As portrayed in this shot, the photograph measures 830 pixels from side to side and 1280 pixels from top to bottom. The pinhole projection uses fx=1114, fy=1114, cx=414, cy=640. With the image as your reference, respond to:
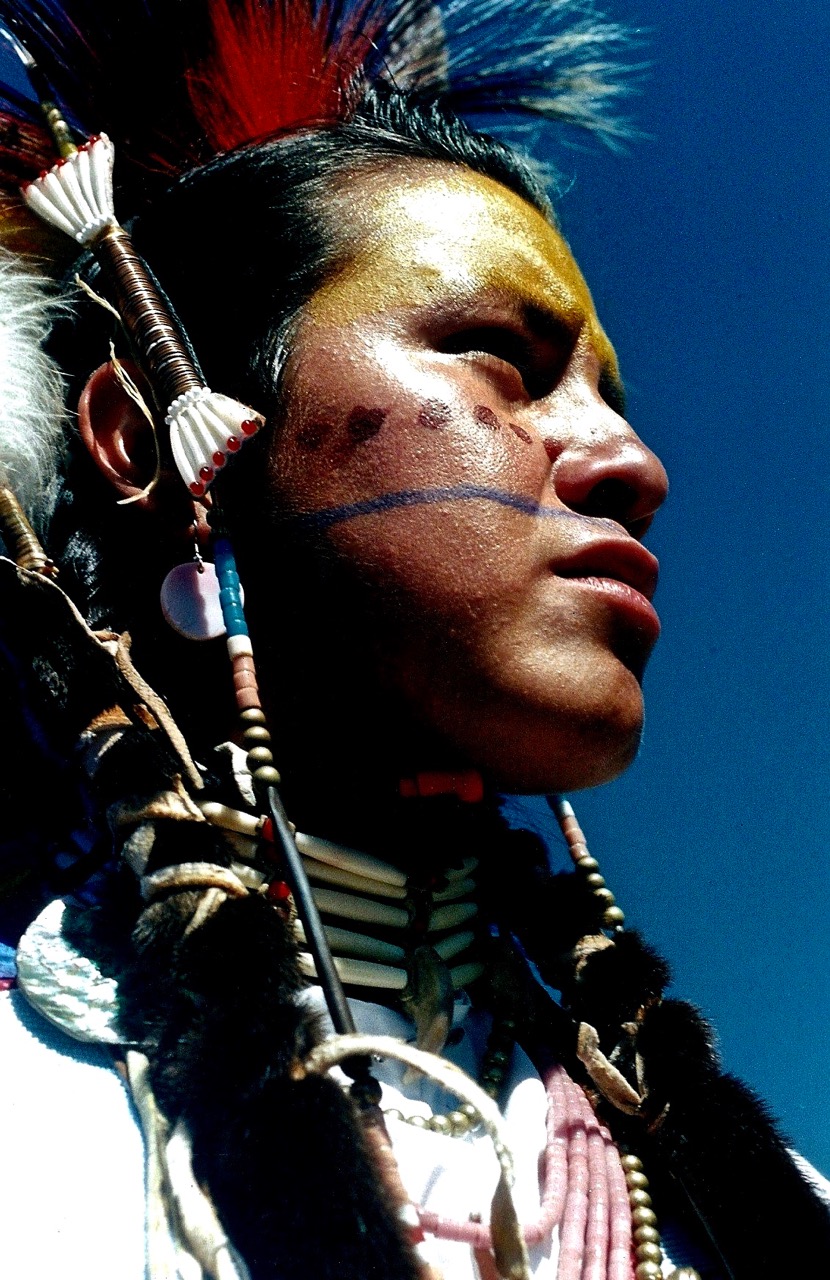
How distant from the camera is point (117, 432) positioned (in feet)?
6.03

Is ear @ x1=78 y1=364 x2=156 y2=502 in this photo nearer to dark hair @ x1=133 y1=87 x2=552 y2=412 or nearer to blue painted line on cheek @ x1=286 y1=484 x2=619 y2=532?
dark hair @ x1=133 y1=87 x2=552 y2=412

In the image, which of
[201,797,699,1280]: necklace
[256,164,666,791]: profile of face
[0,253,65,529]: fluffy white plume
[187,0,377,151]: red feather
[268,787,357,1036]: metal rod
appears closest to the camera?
[268,787,357,1036]: metal rod

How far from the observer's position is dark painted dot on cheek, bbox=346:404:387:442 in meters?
1.65

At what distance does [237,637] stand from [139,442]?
18.2 inches

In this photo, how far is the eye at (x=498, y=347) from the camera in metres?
1.76

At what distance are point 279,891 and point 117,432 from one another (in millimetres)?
816

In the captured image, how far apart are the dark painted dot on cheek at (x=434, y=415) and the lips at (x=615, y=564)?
10.6 inches

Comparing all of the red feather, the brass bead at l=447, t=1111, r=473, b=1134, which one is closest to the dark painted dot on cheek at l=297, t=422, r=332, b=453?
the red feather

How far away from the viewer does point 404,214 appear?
1888 millimetres

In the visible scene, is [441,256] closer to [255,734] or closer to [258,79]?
[258,79]

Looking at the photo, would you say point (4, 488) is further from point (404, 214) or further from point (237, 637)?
point (404, 214)

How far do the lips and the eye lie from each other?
303 mm

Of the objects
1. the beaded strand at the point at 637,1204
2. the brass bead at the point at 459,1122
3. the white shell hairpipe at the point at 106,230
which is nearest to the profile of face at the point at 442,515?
the white shell hairpipe at the point at 106,230

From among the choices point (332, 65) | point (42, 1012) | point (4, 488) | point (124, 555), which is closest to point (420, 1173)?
point (42, 1012)
